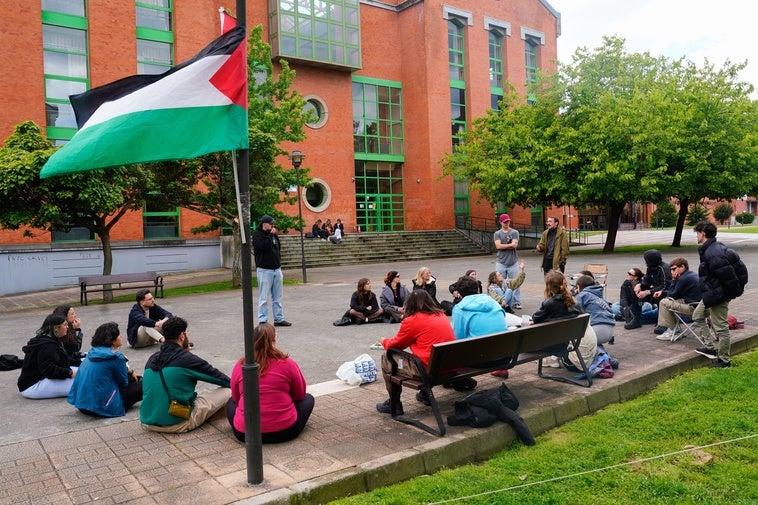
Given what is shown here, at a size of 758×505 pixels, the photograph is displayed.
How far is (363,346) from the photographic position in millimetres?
8508

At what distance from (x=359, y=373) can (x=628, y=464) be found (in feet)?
9.90

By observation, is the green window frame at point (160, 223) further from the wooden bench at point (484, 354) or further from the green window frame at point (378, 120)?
the wooden bench at point (484, 354)

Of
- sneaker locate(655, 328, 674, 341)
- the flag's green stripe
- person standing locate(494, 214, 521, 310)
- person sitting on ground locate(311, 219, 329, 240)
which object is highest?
the flag's green stripe

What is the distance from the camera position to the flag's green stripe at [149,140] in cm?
372

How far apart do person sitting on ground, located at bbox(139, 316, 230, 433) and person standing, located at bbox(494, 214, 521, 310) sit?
7.40 meters

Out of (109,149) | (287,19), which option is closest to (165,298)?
(109,149)

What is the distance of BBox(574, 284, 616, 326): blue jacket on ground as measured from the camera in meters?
7.05

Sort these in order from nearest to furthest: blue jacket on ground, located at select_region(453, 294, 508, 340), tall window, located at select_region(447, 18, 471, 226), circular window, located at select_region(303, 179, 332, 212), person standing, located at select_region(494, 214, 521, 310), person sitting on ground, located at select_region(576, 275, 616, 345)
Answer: blue jacket on ground, located at select_region(453, 294, 508, 340) < person sitting on ground, located at select_region(576, 275, 616, 345) < person standing, located at select_region(494, 214, 521, 310) < circular window, located at select_region(303, 179, 332, 212) < tall window, located at select_region(447, 18, 471, 226)

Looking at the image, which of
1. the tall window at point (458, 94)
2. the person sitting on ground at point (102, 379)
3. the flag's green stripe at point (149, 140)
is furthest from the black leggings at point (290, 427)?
the tall window at point (458, 94)

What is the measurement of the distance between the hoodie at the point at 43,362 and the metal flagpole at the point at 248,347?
3532 millimetres

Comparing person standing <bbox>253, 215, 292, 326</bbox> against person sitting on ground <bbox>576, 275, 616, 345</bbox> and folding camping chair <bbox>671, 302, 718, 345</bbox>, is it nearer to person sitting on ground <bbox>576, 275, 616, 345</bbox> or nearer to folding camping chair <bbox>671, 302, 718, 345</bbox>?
person sitting on ground <bbox>576, 275, 616, 345</bbox>

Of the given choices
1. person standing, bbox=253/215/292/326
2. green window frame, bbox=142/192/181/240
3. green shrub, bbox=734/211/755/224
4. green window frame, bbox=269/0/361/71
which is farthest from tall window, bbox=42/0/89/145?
green shrub, bbox=734/211/755/224

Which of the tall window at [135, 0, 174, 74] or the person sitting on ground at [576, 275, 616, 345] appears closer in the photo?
the person sitting on ground at [576, 275, 616, 345]

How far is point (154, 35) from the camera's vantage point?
26953 mm
